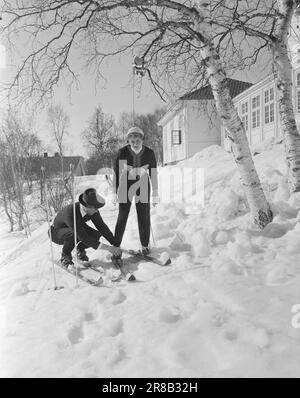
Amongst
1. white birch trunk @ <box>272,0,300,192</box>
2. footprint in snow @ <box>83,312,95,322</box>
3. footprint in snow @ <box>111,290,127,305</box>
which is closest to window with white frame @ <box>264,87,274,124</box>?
white birch trunk @ <box>272,0,300,192</box>

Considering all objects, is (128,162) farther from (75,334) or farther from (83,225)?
(75,334)

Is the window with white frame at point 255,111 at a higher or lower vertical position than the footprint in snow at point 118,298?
higher

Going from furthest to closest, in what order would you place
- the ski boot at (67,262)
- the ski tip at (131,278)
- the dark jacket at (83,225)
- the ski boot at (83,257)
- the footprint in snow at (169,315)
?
the ski boot at (83,257), the ski boot at (67,262), the dark jacket at (83,225), the ski tip at (131,278), the footprint in snow at (169,315)

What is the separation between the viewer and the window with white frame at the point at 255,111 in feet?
57.2

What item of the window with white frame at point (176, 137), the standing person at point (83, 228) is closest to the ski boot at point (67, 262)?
the standing person at point (83, 228)

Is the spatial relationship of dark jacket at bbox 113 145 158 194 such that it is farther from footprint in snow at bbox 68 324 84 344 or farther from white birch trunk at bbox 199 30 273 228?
footprint in snow at bbox 68 324 84 344

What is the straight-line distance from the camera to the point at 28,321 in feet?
9.30

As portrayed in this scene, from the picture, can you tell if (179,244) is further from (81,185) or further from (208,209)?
(81,185)

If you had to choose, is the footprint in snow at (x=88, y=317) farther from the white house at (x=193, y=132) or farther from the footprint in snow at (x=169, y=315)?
the white house at (x=193, y=132)

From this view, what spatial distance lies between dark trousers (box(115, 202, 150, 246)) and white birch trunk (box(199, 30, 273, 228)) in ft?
4.57

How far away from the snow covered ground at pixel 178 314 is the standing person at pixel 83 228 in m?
0.29

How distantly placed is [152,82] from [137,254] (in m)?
3.30
